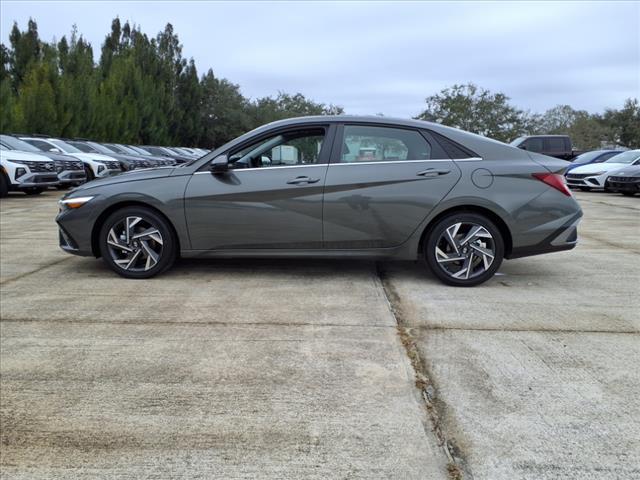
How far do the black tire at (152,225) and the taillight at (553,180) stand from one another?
3358 millimetres

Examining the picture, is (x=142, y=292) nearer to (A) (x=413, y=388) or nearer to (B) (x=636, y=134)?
(A) (x=413, y=388)

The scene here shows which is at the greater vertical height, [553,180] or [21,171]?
[553,180]

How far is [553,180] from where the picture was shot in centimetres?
501

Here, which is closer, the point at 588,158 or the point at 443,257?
the point at 443,257

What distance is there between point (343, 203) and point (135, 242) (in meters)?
1.98

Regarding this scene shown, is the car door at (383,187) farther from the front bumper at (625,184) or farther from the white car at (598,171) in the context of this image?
the white car at (598,171)

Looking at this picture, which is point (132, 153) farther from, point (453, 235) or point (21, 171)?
point (453, 235)

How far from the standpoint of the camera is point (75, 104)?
28266 millimetres

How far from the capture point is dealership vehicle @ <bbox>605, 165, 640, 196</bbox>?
631 inches

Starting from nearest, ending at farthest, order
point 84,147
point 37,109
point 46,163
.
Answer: point 46,163 → point 84,147 → point 37,109

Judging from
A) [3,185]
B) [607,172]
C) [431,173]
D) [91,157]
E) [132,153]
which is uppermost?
[132,153]

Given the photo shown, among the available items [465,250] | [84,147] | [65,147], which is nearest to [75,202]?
[465,250]

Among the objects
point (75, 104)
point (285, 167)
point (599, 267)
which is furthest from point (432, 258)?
point (75, 104)

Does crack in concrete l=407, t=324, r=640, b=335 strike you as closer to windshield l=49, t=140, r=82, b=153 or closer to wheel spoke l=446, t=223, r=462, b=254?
wheel spoke l=446, t=223, r=462, b=254
